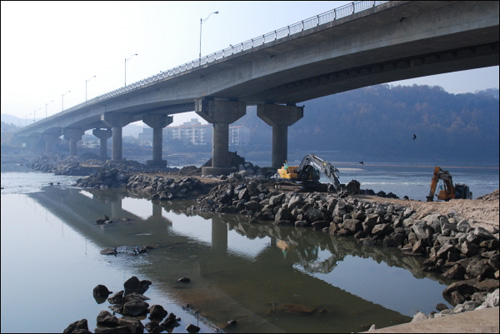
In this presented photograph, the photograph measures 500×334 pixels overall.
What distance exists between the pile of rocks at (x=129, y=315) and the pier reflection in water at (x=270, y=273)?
2.80 ft

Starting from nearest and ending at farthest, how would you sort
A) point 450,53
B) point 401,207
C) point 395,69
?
point 401,207 → point 450,53 → point 395,69

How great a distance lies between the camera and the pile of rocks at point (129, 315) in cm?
971

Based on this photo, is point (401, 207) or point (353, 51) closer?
point (401, 207)

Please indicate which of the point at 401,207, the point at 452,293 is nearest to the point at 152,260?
the point at 452,293

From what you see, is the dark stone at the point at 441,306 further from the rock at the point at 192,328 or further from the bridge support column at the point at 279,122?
the bridge support column at the point at 279,122

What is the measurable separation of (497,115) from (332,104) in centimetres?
5420

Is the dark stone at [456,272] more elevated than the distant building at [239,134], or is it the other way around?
the distant building at [239,134]

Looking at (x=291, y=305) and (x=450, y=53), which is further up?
(x=450, y=53)

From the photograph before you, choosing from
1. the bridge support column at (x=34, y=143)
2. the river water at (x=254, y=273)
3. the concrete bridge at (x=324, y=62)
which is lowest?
the river water at (x=254, y=273)

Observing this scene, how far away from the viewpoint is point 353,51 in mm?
26625

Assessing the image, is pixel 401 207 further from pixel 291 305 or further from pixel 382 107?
pixel 382 107

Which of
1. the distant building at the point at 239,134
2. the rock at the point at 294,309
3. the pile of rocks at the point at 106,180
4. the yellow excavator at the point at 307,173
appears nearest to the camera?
the rock at the point at 294,309

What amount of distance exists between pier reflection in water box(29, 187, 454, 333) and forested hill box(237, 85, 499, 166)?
354 ft

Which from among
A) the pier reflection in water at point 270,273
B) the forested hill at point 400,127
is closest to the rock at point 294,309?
the pier reflection in water at point 270,273
